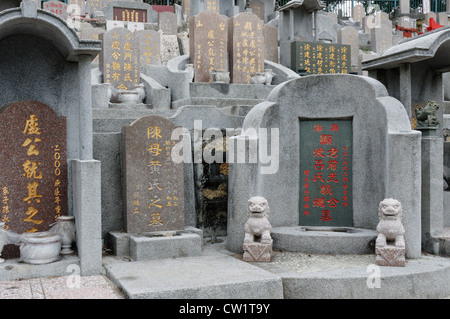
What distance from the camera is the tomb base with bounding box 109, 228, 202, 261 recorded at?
653cm

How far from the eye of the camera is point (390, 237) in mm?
6293

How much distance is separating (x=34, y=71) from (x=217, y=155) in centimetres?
327

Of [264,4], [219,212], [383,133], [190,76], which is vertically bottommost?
[219,212]

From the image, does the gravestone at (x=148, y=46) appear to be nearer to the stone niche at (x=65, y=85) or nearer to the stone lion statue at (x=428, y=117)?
the stone niche at (x=65, y=85)

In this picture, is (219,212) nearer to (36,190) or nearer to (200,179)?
(200,179)

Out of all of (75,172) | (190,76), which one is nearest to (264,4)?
(190,76)

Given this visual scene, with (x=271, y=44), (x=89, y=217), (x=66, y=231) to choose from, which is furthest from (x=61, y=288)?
(x=271, y=44)

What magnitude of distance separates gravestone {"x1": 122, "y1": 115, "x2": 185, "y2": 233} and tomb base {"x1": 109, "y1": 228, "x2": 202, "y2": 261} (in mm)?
257

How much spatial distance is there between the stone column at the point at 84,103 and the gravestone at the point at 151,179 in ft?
2.52

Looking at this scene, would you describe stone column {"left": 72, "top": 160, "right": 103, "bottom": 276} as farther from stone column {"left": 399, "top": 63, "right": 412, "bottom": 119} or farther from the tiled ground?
stone column {"left": 399, "top": 63, "right": 412, "bottom": 119}

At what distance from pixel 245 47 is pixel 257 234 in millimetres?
8050

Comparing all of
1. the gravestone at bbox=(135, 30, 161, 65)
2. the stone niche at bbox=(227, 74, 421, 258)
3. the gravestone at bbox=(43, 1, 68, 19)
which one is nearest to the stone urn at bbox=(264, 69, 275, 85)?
the gravestone at bbox=(135, 30, 161, 65)

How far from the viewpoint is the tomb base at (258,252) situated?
639cm
